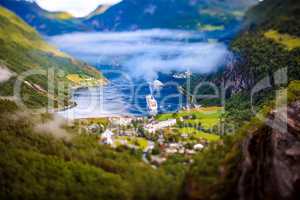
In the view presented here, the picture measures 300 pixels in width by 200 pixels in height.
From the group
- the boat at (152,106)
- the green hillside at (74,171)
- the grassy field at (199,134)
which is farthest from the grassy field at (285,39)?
the green hillside at (74,171)

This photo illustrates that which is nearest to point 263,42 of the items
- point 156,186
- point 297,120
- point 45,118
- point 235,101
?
point 235,101

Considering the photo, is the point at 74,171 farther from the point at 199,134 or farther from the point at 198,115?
the point at 198,115

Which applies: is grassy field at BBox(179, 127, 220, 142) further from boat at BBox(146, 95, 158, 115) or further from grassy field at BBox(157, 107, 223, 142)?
boat at BBox(146, 95, 158, 115)

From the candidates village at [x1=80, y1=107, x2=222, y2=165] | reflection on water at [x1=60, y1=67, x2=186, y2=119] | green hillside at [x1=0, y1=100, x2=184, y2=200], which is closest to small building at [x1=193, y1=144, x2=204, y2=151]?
village at [x1=80, y1=107, x2=222, y2=165]

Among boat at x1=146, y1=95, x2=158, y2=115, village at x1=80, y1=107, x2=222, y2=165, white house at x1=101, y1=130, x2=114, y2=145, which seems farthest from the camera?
boat at x1=146, y1=95, x2=158, y2=115

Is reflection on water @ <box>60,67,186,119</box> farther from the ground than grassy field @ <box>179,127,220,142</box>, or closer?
farther from the ground

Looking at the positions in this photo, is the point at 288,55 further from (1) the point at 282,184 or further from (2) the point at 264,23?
(1) the point at 282,184

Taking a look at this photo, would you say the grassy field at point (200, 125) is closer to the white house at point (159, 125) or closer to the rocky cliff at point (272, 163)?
the white house at point (159, 125)
